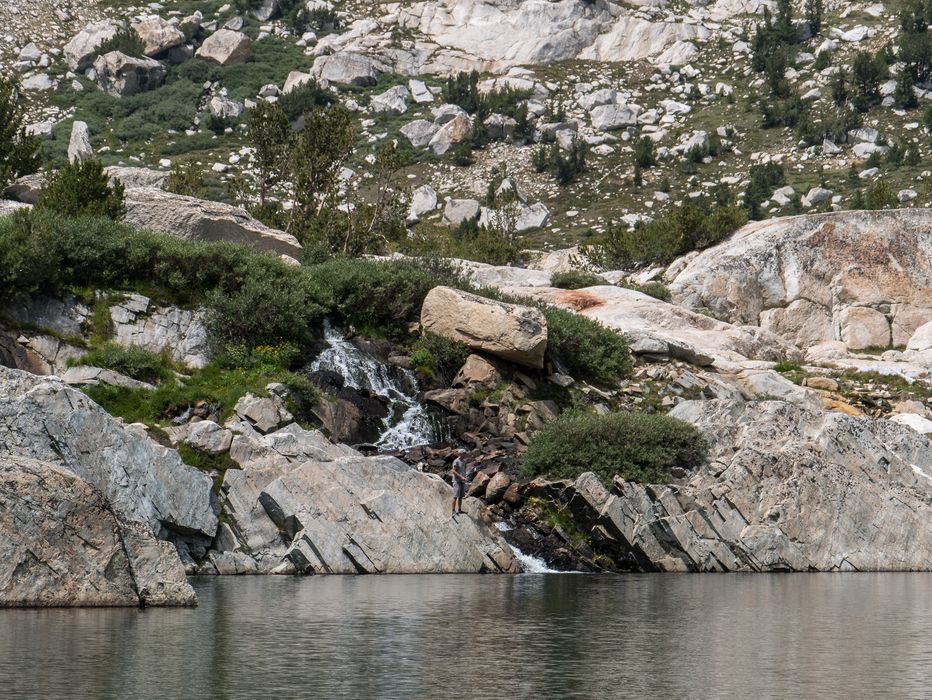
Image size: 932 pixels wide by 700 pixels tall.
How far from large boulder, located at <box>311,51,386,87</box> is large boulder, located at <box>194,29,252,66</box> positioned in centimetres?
912

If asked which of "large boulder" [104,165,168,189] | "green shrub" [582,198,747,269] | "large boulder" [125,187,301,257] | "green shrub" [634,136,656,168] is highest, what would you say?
"green shrub" [634,136,656,168]

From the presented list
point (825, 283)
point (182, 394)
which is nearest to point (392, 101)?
point (825, 283)

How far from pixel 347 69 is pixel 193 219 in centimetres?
9904

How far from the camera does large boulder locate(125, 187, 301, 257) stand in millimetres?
49375

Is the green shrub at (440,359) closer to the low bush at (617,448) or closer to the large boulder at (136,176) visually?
the low bush at (617,448)

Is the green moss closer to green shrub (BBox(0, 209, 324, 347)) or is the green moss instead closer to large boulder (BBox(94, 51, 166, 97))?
green shrub (BBox(0, 209, 324, 347))

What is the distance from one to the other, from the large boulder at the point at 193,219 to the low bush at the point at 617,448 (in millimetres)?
20603

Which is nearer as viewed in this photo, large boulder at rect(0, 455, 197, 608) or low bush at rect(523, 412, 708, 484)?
large boulder at rect(0, 455, 197, 608)

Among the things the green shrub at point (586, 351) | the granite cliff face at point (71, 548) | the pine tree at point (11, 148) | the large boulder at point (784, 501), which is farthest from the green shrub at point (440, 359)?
the pine tree at point (11, 148)

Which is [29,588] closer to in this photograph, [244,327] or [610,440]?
[610,440]

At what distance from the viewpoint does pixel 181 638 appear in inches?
643

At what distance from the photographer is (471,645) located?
16297 millimetres

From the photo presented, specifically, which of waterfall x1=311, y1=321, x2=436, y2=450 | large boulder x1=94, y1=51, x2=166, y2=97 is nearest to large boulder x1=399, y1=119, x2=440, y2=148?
large boulder x1=94, y1=51, x2=166, y2=97

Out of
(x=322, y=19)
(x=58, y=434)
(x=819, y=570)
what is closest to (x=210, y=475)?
(x=58, y=434)
